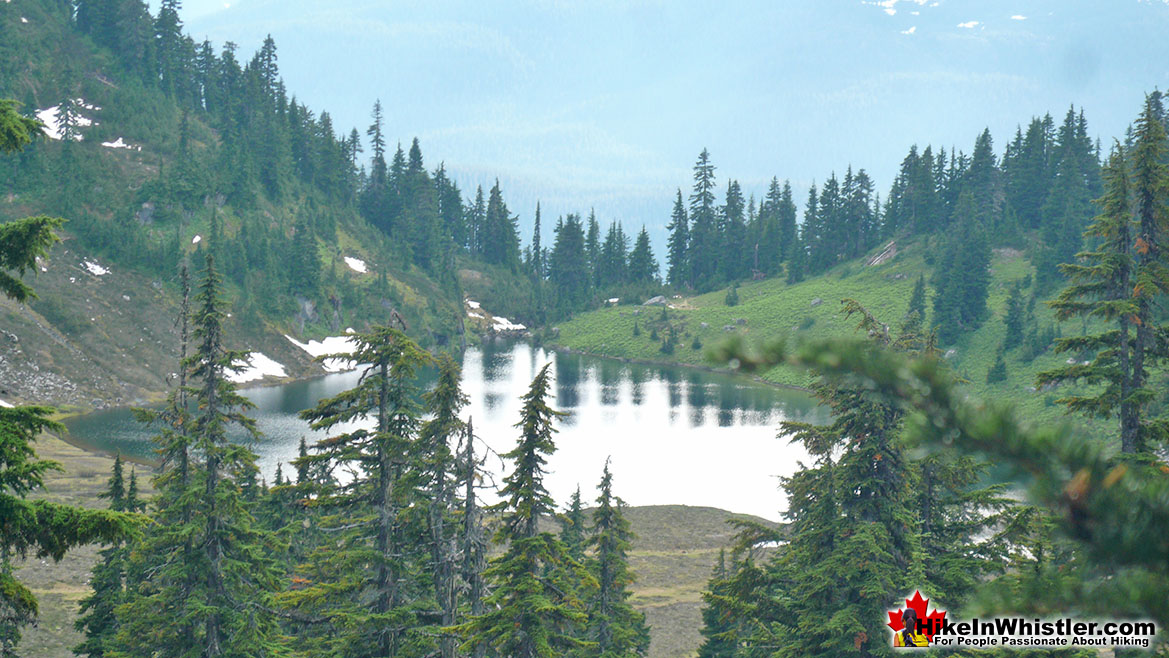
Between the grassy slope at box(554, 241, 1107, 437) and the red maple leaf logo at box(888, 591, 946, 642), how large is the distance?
66.3 m

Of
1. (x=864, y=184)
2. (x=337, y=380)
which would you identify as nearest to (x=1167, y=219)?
(x=337, y=380)

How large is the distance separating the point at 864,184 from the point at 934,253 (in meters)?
22.2

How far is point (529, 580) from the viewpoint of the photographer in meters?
14.7

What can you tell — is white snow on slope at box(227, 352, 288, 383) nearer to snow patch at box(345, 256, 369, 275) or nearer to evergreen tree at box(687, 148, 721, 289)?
snow patch at box(345, 256, 369, 275)

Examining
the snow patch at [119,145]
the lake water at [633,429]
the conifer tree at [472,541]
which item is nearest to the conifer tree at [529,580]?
the conifer tree at [472,541]

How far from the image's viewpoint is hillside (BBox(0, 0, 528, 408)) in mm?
75438

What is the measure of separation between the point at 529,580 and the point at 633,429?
5350cm

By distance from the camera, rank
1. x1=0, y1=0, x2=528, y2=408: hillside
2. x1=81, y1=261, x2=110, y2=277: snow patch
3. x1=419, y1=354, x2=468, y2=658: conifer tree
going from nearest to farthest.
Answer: x1=419, y1=354, x2=468, y2=658: conifer tree < x1=0, y1=0, x2=528, y2=408: hillside < x1=81, y1=261, x2=110, y2=277: snow patch

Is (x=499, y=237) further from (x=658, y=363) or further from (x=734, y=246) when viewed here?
(x=658, y=363)

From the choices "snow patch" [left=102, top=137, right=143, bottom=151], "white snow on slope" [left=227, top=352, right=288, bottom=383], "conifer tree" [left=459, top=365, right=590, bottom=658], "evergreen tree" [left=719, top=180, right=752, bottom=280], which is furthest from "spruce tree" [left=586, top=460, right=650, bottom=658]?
"evergreen tree" [left=719, top=180, right=752, bottom=280]

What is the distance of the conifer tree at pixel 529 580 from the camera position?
14.6 metres

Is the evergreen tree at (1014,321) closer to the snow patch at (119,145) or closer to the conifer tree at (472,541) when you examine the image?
the conifer tree at (472,541)

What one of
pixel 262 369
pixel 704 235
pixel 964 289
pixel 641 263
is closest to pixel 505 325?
pixel 641 263

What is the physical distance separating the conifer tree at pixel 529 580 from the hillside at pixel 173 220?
63.1 metres
